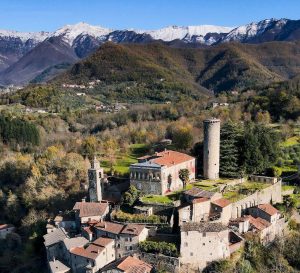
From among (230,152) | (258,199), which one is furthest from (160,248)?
(230,152)

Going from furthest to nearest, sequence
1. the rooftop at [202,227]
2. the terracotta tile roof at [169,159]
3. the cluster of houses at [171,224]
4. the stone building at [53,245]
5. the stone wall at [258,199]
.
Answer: the terracotta tile roof at [169,159], the stone wall at [258,199], the stone building at [53,245], the cluster of houses at [171,224], the rooftop at [202,227]

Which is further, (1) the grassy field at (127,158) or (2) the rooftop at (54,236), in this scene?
(1) the grassy field at (127,158)

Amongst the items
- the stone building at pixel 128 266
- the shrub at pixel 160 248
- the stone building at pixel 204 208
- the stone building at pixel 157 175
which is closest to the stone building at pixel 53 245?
the stone building at pixel 128 266

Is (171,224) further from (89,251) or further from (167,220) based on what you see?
(89,251)

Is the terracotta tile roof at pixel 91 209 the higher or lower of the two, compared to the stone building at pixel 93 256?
higher

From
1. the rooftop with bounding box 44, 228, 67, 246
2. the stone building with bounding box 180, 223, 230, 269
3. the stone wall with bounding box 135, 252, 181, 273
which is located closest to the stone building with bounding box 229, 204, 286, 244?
the stone building with bounding box 180, 223, 230, 269

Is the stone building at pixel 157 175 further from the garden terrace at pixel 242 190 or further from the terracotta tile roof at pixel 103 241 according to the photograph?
the terracotta tile roof at pixel 103 241

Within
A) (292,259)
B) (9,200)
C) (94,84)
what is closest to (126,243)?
(292,259)

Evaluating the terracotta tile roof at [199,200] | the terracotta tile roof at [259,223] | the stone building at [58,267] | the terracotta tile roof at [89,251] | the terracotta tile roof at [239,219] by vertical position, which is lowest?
the stone building at [58,267]
